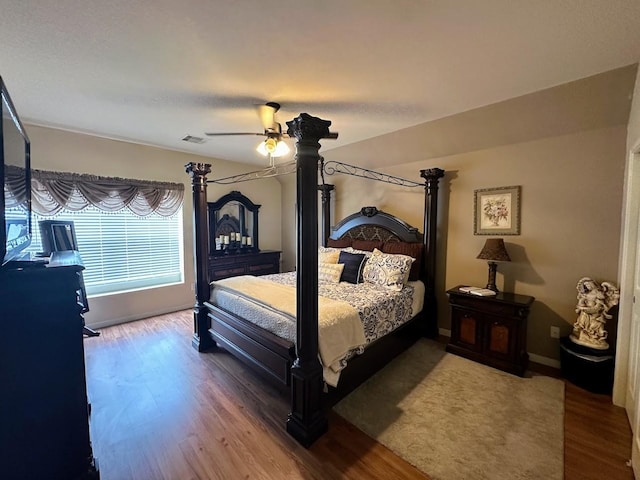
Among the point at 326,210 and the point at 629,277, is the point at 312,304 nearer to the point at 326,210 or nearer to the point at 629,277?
the point at 629,277

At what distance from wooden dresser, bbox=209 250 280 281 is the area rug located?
3152 millimetres

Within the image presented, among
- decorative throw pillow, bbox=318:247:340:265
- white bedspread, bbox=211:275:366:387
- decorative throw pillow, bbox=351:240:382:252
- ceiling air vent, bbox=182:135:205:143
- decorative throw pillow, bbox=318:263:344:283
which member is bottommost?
white bedspread, bbox=211:275:366:387

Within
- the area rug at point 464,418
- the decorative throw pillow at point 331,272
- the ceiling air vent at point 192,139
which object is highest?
the ceiling air vent at point 192,139

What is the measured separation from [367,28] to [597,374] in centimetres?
334

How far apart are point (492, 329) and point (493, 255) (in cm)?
78

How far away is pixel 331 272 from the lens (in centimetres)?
356

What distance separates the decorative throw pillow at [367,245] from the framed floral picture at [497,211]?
49.5 inches

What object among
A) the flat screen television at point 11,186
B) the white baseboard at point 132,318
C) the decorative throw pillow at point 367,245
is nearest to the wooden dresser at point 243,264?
the white baseboard at point 132,318

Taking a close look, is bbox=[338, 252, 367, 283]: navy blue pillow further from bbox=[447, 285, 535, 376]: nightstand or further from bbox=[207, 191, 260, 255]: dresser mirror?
bbox=[207, 191, 260, 255]: dresser mirror

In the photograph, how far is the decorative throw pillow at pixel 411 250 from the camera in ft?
11.8

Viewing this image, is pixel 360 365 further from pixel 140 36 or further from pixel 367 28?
pixel 140 36

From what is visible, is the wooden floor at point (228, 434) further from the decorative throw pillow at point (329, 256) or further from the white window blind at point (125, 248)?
the decorative throw pillow at point (329, 256)

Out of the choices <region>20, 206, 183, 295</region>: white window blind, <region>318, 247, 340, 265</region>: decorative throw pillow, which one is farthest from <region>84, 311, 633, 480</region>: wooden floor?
<region>318, 247, 340, 265</region>: decorative throw pillow

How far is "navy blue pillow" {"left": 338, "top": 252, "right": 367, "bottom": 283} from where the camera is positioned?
3.49 metres
